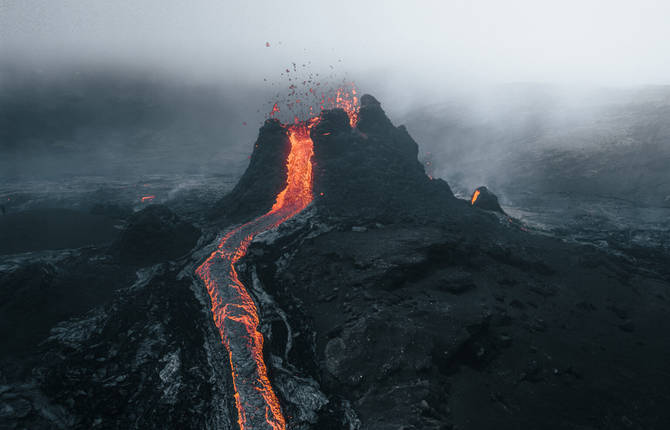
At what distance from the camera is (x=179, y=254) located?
29.4m

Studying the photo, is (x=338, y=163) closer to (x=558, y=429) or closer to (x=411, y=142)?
(x=411, y=142)

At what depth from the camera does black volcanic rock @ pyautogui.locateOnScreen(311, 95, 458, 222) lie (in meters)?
33.1

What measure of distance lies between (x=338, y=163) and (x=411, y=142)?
1362 centimetres

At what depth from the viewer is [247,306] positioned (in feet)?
69.7

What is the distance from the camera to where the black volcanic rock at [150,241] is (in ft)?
92.4

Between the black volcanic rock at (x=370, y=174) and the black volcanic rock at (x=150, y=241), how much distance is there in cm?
1496

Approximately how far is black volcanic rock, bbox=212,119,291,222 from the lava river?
1.38m

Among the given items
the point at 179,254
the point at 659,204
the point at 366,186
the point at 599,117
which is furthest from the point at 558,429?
the point at 599,117

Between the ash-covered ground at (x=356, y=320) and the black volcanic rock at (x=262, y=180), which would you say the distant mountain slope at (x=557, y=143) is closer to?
the ash-covered ground at (x=356, y=320)

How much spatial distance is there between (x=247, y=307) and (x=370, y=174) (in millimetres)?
21686

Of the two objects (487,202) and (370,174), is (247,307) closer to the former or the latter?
(370,174)

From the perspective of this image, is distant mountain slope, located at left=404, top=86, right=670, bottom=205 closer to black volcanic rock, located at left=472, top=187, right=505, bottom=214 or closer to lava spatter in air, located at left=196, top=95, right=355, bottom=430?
black volcanic rock, located at left=472, top=187, right=505, bottom=214

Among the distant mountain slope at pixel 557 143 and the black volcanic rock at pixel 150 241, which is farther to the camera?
the distant mountain slope at pixel 557 143

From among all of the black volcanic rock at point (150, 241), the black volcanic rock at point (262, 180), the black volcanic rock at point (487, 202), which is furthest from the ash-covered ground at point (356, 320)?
the black volcanic rock at point (487, 202)
